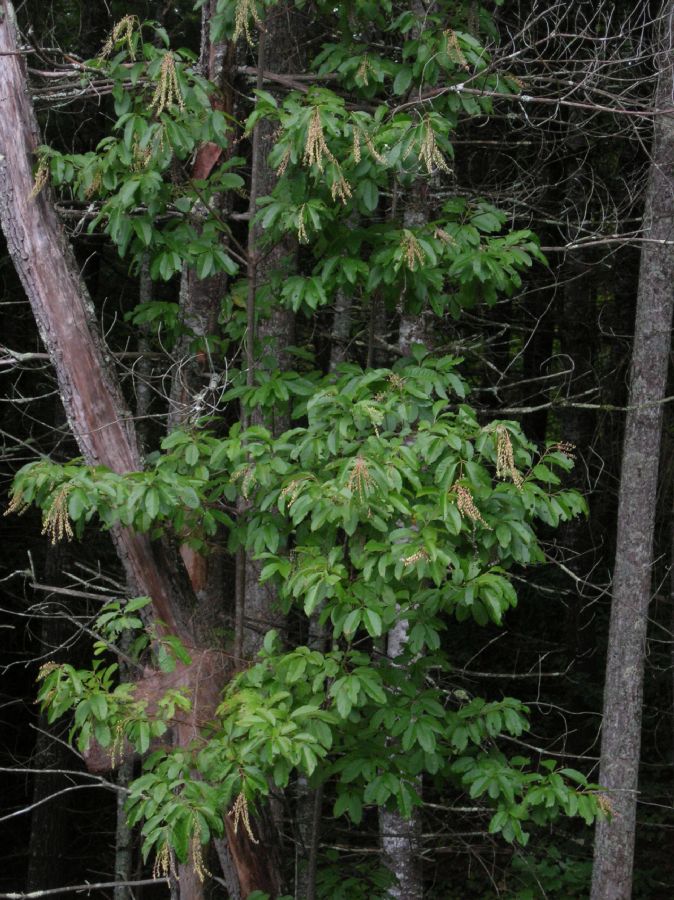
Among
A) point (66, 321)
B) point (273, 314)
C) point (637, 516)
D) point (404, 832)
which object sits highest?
point (66, 321)

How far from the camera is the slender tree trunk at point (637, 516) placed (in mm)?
6422

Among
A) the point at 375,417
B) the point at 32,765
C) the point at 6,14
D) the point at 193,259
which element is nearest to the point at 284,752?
the point at 375,417

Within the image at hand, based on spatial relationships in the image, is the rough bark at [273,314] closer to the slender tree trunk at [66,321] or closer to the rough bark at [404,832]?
the rough bark at [404,832]

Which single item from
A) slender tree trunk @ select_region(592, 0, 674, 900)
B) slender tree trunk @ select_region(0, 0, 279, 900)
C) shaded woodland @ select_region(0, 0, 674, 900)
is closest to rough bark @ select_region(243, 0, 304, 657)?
shaded woodland @ select_region(0, 0, 674, 900)

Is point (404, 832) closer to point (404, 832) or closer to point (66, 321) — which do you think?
point (404, 832)

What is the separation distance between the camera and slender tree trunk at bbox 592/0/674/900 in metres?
6.42

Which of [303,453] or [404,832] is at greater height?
[303,453]

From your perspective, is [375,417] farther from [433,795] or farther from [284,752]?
[433,795]

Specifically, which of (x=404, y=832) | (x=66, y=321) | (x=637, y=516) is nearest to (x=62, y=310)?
(x=66, y=321)

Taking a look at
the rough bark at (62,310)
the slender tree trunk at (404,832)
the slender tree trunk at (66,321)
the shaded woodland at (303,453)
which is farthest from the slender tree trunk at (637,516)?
the rough bark at (62,310)

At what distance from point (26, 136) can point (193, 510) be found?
1.92 m

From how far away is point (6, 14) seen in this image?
15.2 ft

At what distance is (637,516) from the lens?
6508 mm

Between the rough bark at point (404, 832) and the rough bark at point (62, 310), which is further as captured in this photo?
the rough bark at point (404, 832)
